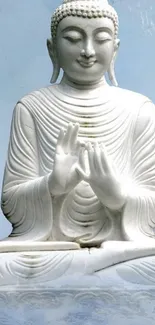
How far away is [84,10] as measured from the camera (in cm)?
582

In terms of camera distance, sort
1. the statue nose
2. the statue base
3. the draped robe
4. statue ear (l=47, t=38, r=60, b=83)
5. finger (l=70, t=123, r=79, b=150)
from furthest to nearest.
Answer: statue ear (l=47, t=38, r=60, b=83), the statue nose, the draped robe, finger (l=70, t=123, r=79, b=150), the statue base

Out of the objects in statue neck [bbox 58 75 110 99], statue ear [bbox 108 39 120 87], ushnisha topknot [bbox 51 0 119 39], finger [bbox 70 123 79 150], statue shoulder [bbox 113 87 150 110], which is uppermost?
ushnisha topknot [bbox 51 0 119 39]

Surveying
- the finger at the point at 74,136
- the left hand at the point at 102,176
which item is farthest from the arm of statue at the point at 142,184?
the finger at the point at 74,136

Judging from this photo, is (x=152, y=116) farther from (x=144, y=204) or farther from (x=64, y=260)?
(x=64, y=260)

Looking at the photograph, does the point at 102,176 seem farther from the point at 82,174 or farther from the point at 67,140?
the point at 67,140

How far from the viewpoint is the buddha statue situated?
5.29m

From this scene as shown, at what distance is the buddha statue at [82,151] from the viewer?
529 centimetres

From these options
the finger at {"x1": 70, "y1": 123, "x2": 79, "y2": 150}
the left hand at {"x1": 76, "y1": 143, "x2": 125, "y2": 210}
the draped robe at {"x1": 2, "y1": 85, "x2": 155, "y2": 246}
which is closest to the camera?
the left hand at {"x1": 76, "y1": 143, "x2": 125, "y2": 210}

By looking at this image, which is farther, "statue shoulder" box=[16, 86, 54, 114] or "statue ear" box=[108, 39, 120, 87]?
"statue ear" box=[108, 39, 120, 87]

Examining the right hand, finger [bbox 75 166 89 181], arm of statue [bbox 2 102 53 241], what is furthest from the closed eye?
finger [bbox 75 166 89 181]

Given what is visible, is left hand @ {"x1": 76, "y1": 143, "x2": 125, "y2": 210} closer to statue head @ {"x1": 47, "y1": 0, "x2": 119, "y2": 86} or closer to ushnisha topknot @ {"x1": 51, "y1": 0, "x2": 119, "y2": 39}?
statue head @ {"x1": 47, "y1": 0, "x2": 119, "y2": 86}

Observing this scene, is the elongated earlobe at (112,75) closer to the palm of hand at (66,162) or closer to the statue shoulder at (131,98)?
the statue shoulder at (131,98)

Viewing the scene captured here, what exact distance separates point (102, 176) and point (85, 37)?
3.34 feet

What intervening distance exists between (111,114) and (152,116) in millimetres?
279
